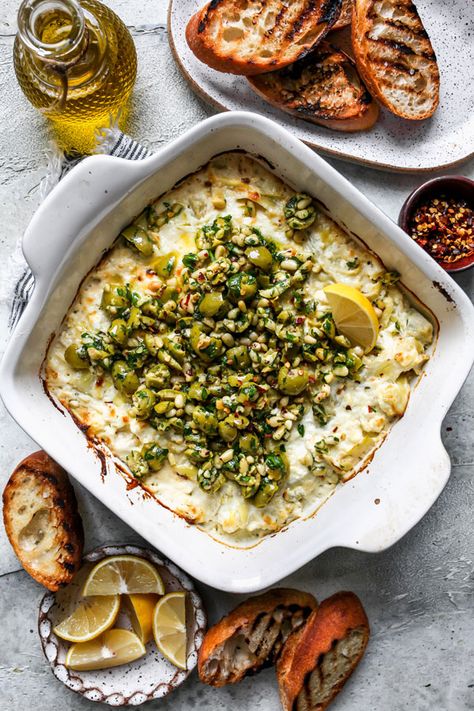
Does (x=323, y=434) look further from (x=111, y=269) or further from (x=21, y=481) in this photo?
(x=21, y=481)

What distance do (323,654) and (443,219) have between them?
1972mm

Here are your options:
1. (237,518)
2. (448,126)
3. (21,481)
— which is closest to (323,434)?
(237,518)

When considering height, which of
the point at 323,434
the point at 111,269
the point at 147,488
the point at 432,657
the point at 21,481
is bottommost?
the point at 432,657

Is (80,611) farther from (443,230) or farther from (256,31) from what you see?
(256,31)

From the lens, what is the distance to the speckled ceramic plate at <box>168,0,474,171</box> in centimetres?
332

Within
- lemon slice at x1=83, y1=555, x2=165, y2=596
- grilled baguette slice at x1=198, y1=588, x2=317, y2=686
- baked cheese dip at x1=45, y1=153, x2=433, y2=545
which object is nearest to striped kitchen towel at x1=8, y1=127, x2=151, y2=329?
→ baked cheese dip at x1=45, y1=153, x2=433, y2=545

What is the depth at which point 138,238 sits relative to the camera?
2939 mm

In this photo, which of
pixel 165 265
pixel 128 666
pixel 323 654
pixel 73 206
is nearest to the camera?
pixel 73 206

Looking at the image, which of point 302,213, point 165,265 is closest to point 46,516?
point 165,265

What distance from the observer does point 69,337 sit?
2982 mm

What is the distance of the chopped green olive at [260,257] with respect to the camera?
2.90 m

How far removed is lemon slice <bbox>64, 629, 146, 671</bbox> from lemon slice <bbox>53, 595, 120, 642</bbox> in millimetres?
75

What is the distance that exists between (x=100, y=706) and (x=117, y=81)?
278 cm

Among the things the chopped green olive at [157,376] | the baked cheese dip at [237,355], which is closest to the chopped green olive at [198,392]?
the baked cheese dip at [237,355]
